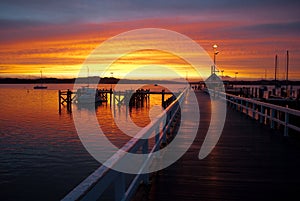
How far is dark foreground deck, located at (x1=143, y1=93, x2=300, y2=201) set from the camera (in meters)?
5.43

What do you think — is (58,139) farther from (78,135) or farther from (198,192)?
(198,192)

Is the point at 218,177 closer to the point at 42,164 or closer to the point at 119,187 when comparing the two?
the point at 119,187

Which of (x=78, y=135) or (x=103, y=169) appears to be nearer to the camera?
(x=103, y=169)

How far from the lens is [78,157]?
1730cm

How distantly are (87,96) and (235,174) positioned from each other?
58195 millimetres

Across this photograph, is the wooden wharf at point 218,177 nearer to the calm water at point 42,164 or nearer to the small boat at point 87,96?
the calm water at point 42,164

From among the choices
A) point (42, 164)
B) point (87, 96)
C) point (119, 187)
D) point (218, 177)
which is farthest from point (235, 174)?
point (87, 96)

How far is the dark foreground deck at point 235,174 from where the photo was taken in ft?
17.8

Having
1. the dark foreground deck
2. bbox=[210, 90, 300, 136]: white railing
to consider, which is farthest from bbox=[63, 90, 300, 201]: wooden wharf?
bbox=[210, 90, 300, 136]: white railing

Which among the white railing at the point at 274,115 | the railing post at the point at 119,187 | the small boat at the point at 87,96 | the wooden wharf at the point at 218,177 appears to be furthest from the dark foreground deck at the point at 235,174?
the small boat at the point at 87,96

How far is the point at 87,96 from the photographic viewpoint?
208 ft

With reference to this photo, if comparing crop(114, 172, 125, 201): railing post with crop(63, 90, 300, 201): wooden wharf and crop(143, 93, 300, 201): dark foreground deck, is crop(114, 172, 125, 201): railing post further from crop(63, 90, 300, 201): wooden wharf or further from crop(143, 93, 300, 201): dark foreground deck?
crop(143, 93, 300, 201): dark foreground deck

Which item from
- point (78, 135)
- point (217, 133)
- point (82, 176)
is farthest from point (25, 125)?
point (217, 133)

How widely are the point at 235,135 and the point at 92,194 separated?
10.0 metres
